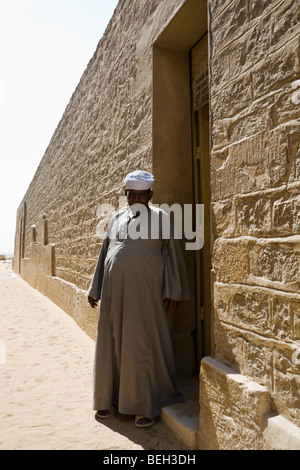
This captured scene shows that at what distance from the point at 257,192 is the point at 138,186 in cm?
105

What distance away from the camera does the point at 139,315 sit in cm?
241

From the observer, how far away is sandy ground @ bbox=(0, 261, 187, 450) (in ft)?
7.13

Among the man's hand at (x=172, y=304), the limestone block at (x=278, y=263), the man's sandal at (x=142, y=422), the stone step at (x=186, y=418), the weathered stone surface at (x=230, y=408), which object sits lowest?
the man's sandal at (x=142, y=422)

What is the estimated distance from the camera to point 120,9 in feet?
Answer: 13.2

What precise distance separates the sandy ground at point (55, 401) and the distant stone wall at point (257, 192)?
70 cm

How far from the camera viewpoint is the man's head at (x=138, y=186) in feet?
8.31

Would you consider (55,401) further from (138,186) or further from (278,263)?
(278,263)

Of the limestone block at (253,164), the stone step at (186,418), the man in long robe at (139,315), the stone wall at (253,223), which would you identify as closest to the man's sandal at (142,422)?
the man in long robe at (139,315)

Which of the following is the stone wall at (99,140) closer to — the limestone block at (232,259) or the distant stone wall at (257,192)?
the distant stone wall at (257,192)

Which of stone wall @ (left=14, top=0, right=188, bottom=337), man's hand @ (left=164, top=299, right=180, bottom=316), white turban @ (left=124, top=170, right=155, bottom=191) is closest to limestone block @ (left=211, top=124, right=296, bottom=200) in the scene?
white turban @ (left=124, top=170, right=155, bottom=191)

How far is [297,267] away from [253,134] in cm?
68

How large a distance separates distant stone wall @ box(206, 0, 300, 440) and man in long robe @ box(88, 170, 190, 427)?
0.55 meters

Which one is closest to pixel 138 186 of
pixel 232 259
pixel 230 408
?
pixel 232 259

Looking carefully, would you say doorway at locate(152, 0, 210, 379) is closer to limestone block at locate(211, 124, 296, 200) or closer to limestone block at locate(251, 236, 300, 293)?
limestone block at locate(211, 124, 296, 200)
